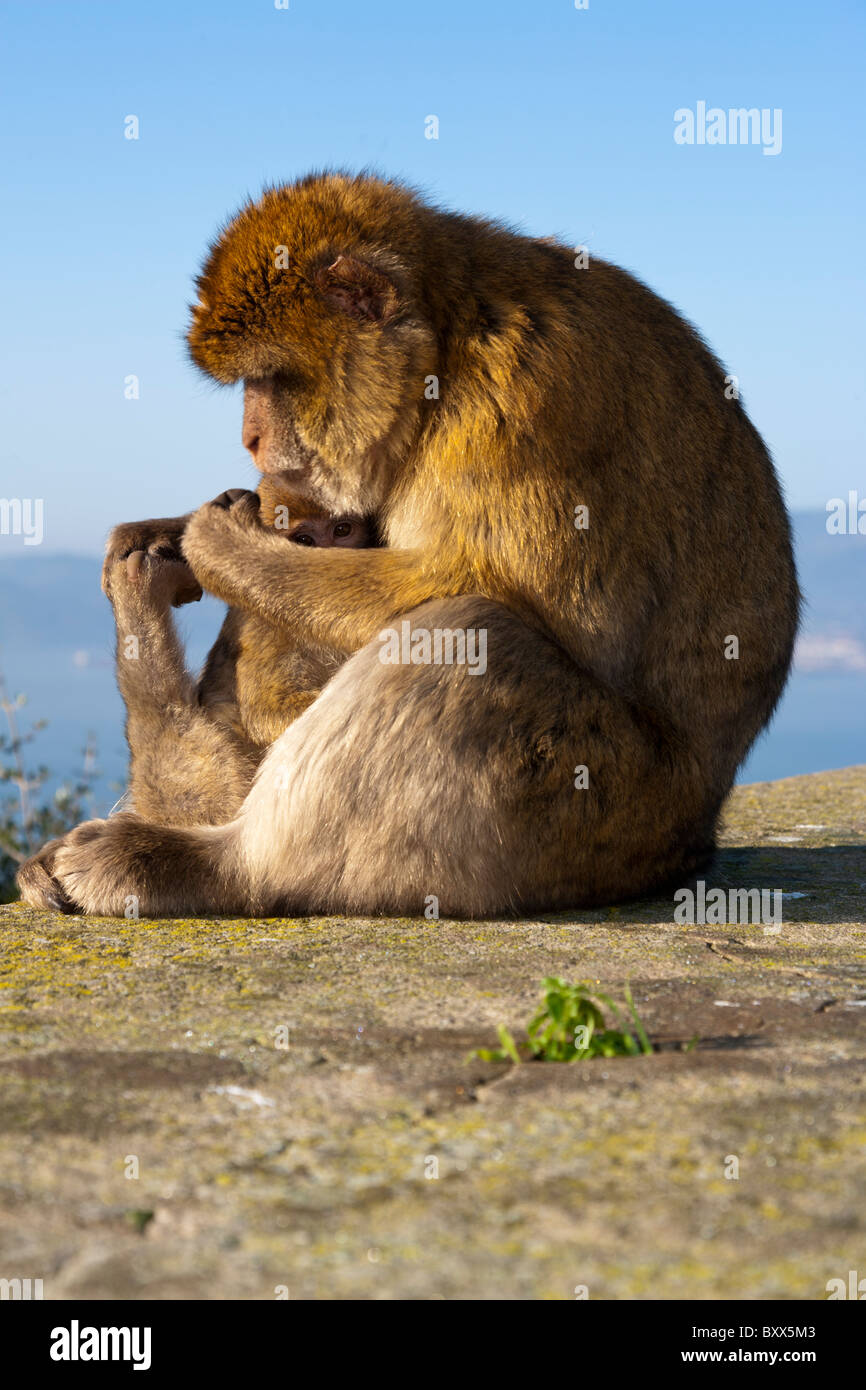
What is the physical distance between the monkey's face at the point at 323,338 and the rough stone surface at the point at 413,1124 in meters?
1.19

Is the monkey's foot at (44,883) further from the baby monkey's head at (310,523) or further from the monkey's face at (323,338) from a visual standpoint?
the monkey's face at (323,338)

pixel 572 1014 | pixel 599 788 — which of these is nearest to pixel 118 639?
pixel 599 788

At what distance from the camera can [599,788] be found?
10.3 ft

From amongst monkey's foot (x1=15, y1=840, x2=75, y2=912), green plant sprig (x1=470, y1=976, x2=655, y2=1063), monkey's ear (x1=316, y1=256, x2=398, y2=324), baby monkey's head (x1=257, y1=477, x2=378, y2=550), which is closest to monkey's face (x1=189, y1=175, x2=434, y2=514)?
monkey's ear (x1=316, y1=256, x2=398, y2=324)

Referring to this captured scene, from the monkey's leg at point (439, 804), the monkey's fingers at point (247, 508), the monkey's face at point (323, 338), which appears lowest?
the monkey's leg at point (439, 804)

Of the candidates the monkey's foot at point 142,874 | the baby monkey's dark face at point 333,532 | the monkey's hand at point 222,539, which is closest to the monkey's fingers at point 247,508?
the monkey's hand at point 222,539

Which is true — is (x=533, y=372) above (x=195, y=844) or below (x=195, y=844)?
above

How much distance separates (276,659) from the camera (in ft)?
11.7

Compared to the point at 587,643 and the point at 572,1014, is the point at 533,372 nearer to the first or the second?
the point at 587,643

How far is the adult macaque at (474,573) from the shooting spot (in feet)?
9.99

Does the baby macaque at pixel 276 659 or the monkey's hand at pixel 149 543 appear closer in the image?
the baby macaque at pixel 276 659

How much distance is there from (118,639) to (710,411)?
171 centimetres

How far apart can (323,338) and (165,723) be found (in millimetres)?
1098

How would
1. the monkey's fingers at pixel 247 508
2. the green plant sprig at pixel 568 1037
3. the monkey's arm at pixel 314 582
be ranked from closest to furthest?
the green plant sprig at pixel 568 1037 < the monkey's arm at pixel 314 582 < the monkey's fingers at pixel 247 508
